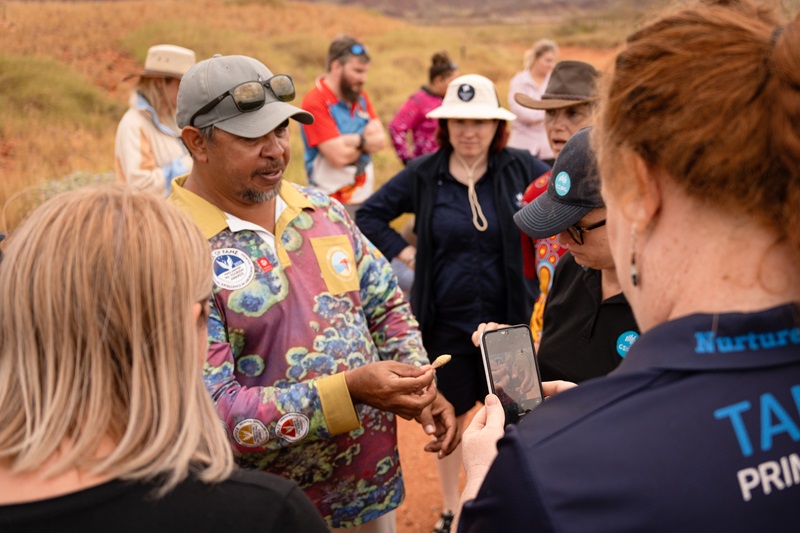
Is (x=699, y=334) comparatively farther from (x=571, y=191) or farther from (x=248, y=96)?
(x=248, y=96)

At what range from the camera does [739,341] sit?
1205 millimetres

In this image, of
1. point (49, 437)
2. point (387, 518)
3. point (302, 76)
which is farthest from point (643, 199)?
point (302, 76)

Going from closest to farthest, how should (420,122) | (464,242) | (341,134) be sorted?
(464,242) < (341,134) < (420,122)

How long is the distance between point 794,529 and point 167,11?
26.8m

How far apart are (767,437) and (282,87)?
7.34 ft

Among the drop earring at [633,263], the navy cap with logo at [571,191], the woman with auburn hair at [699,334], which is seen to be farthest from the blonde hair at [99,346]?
the navy cap with logo at [571,191]

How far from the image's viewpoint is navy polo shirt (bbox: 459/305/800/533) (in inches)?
44.2

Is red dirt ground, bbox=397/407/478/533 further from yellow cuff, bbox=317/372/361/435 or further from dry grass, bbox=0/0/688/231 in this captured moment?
dry grass, bbox=0/0/688/231

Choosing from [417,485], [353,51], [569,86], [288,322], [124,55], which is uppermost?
[124,55]

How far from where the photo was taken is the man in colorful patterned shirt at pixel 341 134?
607 centimetres

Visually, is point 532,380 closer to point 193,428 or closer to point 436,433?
point 436,433

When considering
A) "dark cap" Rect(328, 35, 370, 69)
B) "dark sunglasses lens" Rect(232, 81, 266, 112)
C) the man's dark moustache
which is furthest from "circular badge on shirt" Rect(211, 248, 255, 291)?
"dark cap" Rect(328, 35, 370, 69)

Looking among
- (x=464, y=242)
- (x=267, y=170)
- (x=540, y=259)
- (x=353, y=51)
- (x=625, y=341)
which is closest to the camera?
(x=625, y=341)

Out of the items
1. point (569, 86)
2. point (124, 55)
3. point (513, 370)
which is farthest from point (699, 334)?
A: point (124, 55)
